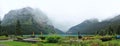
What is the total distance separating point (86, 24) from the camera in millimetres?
171875

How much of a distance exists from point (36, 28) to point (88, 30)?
155 feet

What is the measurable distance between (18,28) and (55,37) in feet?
146

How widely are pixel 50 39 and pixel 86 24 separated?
5447 inches

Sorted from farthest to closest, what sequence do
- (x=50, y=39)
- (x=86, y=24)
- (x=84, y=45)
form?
(x=86, y=24)
(x=50, y=39)
(x=84, y=45)

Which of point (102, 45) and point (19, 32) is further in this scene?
point (19, 32)

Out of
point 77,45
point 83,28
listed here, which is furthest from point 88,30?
point 77,45

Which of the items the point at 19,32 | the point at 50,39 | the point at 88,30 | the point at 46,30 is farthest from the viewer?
the point at 46,30

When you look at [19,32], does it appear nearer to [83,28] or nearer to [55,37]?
[55,37]

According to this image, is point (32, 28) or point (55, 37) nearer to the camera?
point (55, 37)

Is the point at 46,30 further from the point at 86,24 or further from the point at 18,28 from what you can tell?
the point at 18,28

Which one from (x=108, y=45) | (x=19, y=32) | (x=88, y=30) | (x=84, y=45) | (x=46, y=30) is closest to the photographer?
(x=108, y=45)

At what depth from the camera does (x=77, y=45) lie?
24.2 m

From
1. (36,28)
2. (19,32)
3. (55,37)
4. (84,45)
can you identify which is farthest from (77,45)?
(36,28)

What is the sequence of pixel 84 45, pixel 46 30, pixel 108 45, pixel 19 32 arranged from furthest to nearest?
pixel 46 30 → pixel 19 32 → pixel 84 45 → pixel 108 45
